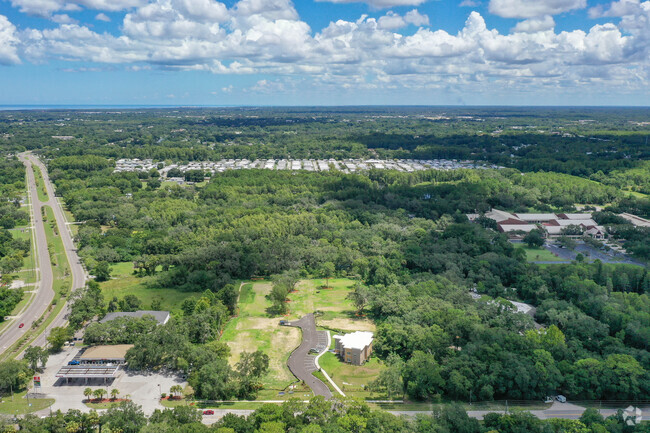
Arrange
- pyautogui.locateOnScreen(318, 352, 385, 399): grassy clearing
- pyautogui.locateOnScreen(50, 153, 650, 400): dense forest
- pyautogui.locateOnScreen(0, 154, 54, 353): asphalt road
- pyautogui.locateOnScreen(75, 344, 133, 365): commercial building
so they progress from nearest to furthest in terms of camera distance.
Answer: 1. pyautogui.locateOnScreen(50, 153, 650, 400): dense forest
2. pyautogui.locateOnScreen(318, 352, 385, 399): grassy clearing
3. pyautogui.locateOnScreen(75, 344, 133, 365): commercial building
4. pyautogui.locateOnScreen(0, 154, 54, 353): asphalt road

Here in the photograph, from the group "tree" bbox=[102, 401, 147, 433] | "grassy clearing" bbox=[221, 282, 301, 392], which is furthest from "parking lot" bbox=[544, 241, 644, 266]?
"tree" bbox=[102, 401, 147, 433]

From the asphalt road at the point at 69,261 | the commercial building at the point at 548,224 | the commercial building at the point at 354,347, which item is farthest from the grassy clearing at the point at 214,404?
the commercial building at the point at 548,224

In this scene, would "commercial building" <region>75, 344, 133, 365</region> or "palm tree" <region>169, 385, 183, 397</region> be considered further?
"commercial building" <region>75, 344, 133, 365</region>

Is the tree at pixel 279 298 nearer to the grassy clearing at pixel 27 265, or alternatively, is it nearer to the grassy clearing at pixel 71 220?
the grassy clearing at pixel 27 265

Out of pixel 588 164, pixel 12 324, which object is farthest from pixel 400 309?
pixel 588 164

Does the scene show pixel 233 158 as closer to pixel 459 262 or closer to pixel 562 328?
pixel 459 262

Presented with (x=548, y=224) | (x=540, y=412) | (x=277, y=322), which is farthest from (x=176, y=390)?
(x=548, y=224)

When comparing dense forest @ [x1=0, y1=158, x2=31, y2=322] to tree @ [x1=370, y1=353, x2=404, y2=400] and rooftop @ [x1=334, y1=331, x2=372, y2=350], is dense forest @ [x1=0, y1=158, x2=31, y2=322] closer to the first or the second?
rooftop @ [x1=334, y1=331, x2=372, y2=350]
